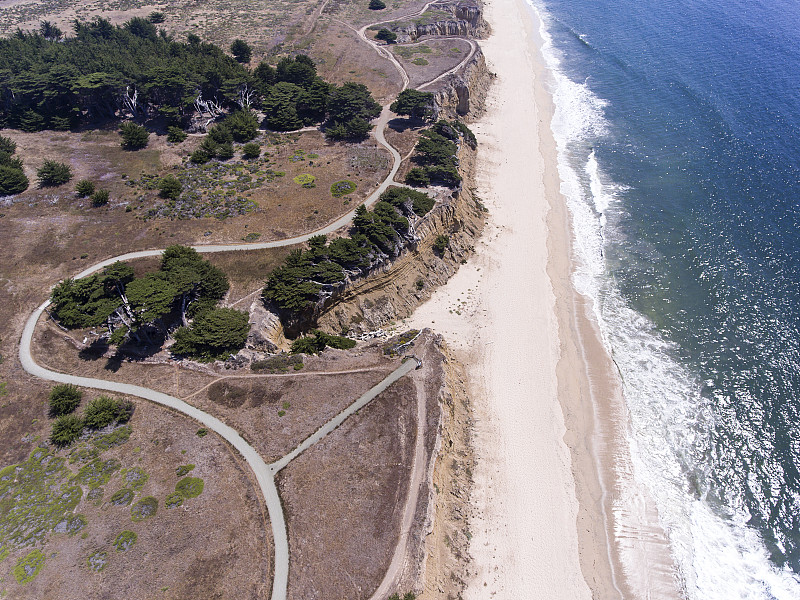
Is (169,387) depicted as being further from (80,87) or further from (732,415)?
(80,87)

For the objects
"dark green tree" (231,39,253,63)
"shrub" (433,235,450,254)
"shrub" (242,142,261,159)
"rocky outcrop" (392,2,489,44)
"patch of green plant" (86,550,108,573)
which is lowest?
"patch of green plant" (86,550,108,573)

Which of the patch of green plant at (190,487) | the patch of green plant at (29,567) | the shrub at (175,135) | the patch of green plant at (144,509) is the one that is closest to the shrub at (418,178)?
the shrub at (175,135)

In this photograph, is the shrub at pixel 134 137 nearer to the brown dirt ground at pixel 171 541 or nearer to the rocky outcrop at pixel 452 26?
the brown dirt ground at pixel 171 541

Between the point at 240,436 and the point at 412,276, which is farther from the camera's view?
the point at 412,276

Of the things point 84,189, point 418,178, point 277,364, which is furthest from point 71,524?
point 418,178

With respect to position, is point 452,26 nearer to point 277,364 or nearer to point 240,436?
point 277,364

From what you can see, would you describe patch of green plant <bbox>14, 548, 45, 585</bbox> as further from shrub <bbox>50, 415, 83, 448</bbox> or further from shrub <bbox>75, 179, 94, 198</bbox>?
shrub <bbox>75, 179, 94, 198</bbox>

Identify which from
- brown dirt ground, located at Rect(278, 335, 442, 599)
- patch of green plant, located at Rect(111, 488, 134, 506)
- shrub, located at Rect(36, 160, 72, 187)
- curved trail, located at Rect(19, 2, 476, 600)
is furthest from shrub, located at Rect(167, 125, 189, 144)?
brown dirt ground, located at Rect(278, 335, 442, 599)
